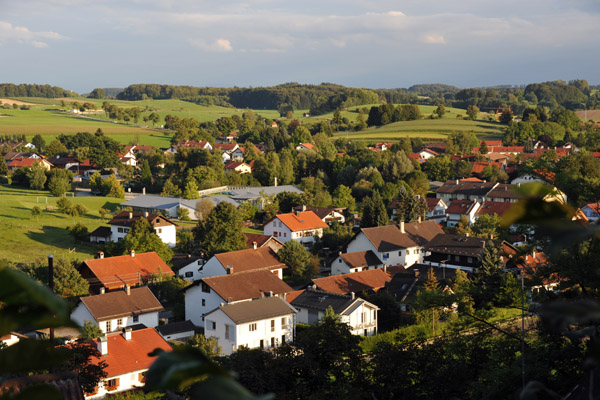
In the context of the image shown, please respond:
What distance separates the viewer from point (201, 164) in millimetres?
55500

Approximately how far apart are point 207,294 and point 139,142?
66274mm

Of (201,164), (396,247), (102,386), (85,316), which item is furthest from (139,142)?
(102,386)

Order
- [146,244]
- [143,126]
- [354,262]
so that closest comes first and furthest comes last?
[354,262] → [146,244] → [143,126]

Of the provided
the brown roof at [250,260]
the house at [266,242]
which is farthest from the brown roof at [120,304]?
the house at [266,242]

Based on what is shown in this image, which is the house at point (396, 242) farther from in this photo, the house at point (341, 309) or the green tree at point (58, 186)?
the green tree at point (58, 186)

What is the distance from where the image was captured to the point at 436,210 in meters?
44.1

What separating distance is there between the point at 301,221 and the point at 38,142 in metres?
55.2

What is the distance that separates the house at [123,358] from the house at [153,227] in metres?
16.6

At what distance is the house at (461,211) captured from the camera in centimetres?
3997

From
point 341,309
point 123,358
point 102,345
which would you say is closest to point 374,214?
point 341,309

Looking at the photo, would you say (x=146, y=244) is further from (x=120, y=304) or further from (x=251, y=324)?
(x=251, y=324)

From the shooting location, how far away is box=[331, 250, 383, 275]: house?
2900cm

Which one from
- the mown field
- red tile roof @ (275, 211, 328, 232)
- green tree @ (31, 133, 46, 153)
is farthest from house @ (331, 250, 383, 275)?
green tree @ (31, 133, 46, 153)

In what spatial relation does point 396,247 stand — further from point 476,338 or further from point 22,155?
point 22,155
